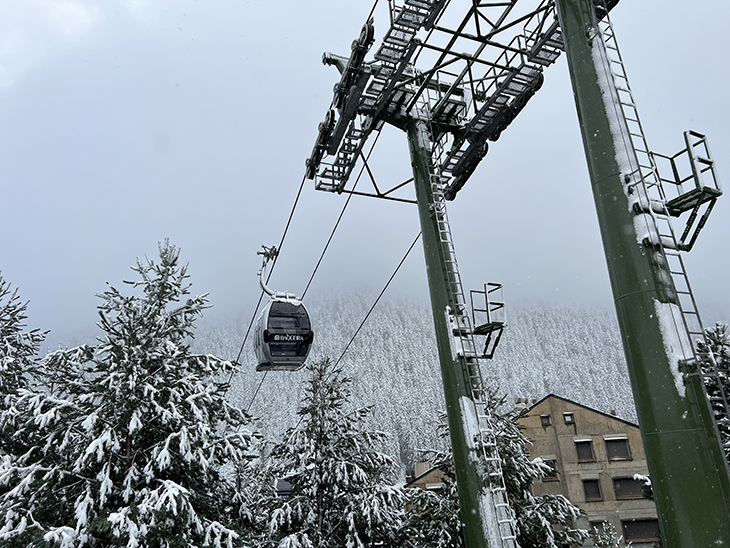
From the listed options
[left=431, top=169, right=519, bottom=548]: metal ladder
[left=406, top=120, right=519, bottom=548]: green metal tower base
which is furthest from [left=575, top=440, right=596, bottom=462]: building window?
[left=406, top=120, right=519, bottom=548]: green metal tower base

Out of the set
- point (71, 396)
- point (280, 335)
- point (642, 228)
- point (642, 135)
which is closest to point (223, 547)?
point (71, 396)

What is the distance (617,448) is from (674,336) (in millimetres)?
34700

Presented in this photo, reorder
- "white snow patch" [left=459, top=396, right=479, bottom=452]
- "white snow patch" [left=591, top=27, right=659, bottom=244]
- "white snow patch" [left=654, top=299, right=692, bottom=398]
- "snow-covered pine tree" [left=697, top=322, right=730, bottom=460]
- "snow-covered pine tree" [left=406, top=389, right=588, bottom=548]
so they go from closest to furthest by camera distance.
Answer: "white snow patch" [left=654, top=299, right=692, bottom=398] → "white snow patch" [left=591, top=27, right=659, bottom=244] → "white snow patch" [left=459, top=396, right=479, bottom=452] → "snow-covered pine tree" [left=697, top=322, right=730, bottom=460] → "snow-covered pine tree" [left=406, top=389, right=588, bottom=548]

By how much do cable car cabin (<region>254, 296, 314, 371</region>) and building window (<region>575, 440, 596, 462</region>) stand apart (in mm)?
27397

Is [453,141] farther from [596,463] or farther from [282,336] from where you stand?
[596,463]

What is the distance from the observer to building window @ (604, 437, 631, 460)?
35219 millimetres

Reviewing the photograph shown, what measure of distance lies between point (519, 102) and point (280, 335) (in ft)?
30.8

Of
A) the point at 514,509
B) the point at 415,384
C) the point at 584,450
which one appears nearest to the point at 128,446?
the point at 514,509

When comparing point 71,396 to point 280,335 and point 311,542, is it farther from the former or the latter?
point 311,542

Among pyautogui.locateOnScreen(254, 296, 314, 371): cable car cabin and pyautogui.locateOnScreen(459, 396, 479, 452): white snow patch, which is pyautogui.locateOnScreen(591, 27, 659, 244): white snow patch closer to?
pyautogui.locateOnScreen(459, 396, 479, 452): white snow patch

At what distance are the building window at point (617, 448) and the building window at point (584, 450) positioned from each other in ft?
3.49

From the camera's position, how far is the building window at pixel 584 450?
35781 mm

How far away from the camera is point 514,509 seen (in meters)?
17.2

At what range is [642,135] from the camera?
6594 mm
